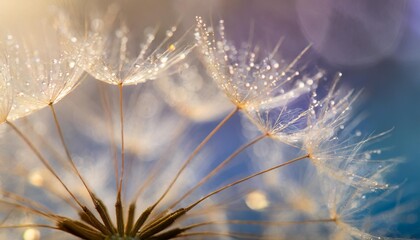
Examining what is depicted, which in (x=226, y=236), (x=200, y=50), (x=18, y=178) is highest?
(x=200, y=50)

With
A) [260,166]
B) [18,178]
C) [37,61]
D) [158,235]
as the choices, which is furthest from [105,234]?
[260,166]

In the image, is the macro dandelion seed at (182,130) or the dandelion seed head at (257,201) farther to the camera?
the dandelion seed head at (257,201)

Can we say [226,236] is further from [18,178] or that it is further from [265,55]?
[18,178]

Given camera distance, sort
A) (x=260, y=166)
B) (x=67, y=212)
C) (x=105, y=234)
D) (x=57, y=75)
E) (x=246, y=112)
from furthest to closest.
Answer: (x=260, y=166), (x=67, y=212), (x=246, y=112), (x=57, y=75), (x=105, y=234)

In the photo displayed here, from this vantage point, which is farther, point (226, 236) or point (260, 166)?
point (260, 166)

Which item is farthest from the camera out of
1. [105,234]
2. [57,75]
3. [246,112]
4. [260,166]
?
[260,166]

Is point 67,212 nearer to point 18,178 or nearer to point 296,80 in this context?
point 18,178

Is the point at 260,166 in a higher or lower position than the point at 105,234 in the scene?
higher

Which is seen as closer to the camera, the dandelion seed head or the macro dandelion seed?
the macro dandelion seed
